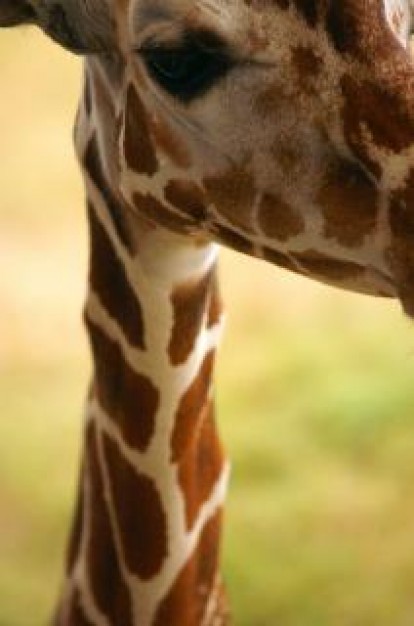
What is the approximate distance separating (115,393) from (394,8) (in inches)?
14.4

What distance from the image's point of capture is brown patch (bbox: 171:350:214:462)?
113 centimetres

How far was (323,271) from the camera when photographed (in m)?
0.98

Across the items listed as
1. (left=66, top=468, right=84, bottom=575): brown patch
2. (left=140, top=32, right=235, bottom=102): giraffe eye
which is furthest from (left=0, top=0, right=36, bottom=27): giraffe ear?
(left=66, top=468, right=84, bottom=575): brown patch

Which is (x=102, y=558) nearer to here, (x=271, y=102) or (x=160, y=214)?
(x=160, y=214)

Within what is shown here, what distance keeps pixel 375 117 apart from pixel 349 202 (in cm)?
5

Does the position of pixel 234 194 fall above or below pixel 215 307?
above

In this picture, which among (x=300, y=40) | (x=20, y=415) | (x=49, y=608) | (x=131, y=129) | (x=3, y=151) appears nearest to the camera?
(x=300, y=40)

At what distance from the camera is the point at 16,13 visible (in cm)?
102

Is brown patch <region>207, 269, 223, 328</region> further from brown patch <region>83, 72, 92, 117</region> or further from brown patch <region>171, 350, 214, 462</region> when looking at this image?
brown patch <region>83, 72, 92, 117</region>

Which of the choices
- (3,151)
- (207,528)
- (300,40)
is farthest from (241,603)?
(300,40)

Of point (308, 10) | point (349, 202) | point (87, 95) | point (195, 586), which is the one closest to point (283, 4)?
point (308, 10)

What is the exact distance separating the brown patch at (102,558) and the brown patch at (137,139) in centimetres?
26

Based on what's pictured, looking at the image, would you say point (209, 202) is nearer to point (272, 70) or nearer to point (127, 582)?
point (272, 70)

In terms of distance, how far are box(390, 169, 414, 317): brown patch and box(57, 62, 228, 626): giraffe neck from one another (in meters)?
0.20
